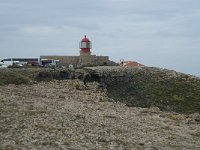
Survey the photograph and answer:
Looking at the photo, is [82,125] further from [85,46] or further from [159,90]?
[85,46]

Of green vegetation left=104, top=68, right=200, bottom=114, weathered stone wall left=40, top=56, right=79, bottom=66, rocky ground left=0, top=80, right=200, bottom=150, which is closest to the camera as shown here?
rocky ground left=0, top=80, right=200, bottom=150

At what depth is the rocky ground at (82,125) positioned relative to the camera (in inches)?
687

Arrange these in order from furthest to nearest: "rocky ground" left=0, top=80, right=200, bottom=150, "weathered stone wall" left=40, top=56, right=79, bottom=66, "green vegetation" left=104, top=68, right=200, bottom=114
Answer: "weathered stone wall" left=40, top=56, right=79, bottom=66
"green vegetation" left=104, top=68, right=200, bottom=114
"rocky ground" left=0, top=80, right=200, bottom=150

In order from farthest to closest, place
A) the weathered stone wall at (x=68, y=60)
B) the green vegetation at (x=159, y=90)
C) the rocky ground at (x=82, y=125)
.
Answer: the weathered stone wall at (x=68, y=60)
the green vegetation at (x=159, y=90)
the rocky ground at (x=82, y=125)

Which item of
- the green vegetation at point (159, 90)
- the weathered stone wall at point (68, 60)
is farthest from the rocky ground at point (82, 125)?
the weathered stone wall at point (68, 60)

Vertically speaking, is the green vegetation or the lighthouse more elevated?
the lighthouse

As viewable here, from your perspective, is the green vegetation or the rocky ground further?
the green vegetation

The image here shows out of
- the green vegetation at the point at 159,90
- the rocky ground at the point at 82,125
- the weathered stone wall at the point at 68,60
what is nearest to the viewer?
the rocky ground at the point at 82,125

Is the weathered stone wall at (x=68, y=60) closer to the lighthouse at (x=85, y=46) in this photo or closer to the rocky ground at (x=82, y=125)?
the lighthouse at (x=85, y=46)

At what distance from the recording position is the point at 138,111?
28031 millimetres

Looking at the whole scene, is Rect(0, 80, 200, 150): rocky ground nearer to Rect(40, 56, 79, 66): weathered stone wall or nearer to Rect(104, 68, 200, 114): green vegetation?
Rect(104, 68, 200, 114): green vegetation

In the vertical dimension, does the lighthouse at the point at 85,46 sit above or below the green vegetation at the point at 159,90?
above

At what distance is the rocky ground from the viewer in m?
17.4

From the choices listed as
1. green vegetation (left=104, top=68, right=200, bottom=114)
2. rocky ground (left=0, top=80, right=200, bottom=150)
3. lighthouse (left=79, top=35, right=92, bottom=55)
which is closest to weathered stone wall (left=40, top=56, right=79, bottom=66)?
lighthouse (left=79, top=35, right=92, bottom=55)
